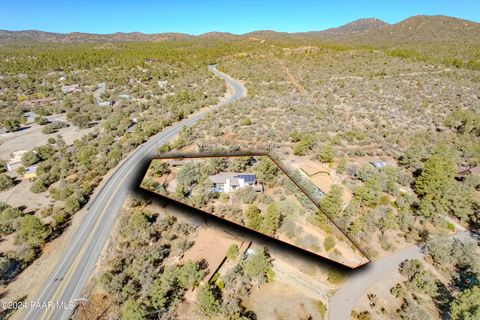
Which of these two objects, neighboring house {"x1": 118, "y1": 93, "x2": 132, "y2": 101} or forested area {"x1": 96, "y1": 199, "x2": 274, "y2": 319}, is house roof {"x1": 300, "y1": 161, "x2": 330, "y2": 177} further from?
neighboring house {"x1": 118, "y1": 93, "x2": 132, "y2": 101}

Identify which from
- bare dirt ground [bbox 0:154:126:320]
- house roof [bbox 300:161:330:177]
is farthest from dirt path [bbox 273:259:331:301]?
bare dirt ground [bbox 0:154:126:320]

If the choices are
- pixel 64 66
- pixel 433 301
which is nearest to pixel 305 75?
pixel 433 301

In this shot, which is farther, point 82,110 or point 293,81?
point 293,81

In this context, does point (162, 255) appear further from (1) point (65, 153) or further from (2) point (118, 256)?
(1) point (65, 153)

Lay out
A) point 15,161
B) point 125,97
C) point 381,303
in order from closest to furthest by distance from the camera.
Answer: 1. point 381,303
2. point 15,161
3. point 125,97

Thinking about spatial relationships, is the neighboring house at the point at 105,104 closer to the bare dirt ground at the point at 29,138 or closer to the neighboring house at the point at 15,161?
the bare dirt ground at the point at 29,138

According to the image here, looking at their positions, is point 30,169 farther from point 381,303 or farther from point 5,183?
point 381,303

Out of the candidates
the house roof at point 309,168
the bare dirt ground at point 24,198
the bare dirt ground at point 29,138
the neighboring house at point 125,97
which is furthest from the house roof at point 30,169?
the neighboring house at point 125,97

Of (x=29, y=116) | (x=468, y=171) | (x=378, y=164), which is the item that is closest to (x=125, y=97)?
(x=29, y=116)
